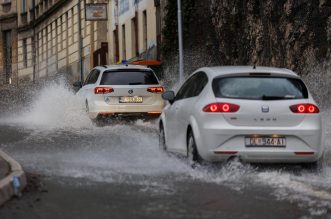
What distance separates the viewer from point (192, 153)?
11.5 metres

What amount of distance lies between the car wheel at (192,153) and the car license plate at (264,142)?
2.23ft

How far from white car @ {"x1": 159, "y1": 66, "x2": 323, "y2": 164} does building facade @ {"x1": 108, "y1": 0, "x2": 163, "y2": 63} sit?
97.5 ft

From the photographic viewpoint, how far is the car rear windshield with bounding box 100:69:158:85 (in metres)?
21.4

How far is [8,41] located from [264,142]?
69923mm

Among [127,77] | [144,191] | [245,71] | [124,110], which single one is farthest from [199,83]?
[127,77]

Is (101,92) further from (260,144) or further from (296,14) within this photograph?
(260,144)

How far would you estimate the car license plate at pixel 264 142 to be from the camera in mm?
11125

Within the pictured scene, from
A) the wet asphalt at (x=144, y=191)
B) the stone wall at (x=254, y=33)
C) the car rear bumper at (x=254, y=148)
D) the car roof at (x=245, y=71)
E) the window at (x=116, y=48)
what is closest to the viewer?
the wet asphalt at (x=144, y=191)

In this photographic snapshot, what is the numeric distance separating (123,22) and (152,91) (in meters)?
28.6

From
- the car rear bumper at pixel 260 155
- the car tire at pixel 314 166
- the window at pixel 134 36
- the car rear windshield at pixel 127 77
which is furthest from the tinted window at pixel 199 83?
the window at pixel 134 36

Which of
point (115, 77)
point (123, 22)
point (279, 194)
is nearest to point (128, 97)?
point (115, 77)

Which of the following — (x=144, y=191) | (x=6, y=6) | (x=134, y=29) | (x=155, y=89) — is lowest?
(x=144, y=191)

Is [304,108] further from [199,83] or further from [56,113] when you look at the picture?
[56,113]

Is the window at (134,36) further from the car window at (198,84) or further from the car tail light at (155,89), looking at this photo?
the car window at (198,84)
